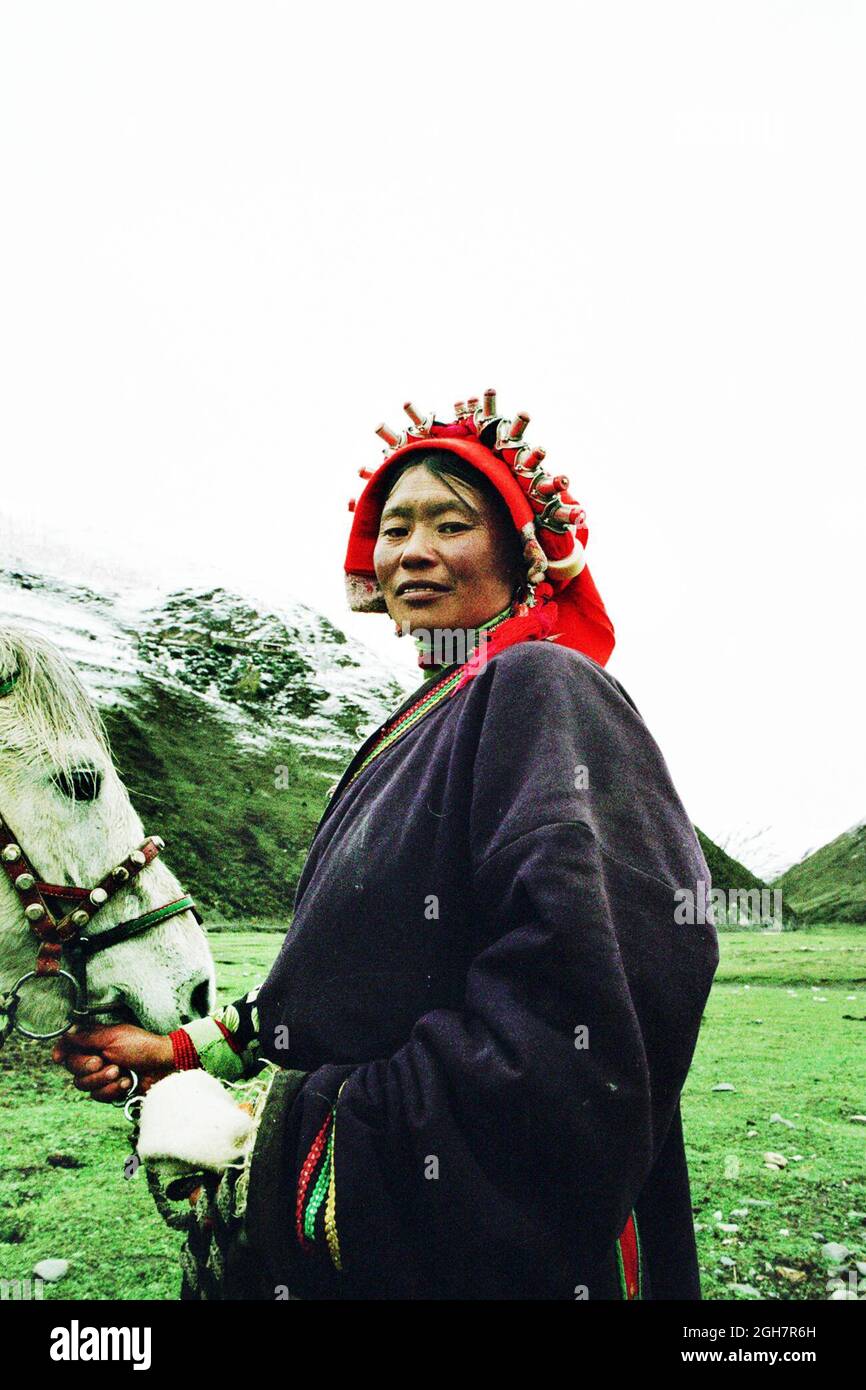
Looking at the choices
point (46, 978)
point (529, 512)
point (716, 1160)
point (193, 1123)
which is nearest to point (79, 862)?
point (46, 978)

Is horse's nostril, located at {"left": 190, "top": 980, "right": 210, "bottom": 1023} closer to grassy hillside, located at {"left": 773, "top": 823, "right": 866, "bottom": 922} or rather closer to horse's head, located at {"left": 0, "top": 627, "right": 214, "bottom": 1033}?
horse's head, located at {"left": 0, "top": 627, "right": 214, "bottom": 1033}

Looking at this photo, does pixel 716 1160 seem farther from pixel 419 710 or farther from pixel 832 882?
pixel 832 882

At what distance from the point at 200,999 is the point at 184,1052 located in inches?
13.3

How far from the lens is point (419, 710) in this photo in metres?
1.70

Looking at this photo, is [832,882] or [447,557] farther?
[832,882]

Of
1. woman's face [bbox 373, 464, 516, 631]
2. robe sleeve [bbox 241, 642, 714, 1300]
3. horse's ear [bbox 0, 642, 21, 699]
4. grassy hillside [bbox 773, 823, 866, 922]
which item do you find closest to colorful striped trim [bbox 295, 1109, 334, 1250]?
robe sleeve [bbox 241, 642, 714, 1300]

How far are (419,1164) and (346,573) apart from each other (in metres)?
1.21

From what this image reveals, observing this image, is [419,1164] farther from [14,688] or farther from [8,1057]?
[8,1057]

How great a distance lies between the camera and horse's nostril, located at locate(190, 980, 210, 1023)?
1928 mm

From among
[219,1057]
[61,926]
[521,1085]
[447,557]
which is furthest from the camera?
[61,926]

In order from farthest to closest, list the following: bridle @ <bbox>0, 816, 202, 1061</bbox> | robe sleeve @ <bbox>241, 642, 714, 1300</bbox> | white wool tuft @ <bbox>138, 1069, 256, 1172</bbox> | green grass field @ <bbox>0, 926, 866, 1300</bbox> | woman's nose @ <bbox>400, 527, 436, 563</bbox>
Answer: green grass field @ <bbox>0, 926, 866, 1300</bbox>
bridle @ <bbox>0, 816, 202, 1061</bbox>
woman's nose @ <bbox>400, 527, 436, 563</bbox>
white wool tuft @ <bbox>138, 1069, 256, 1172</bbox>
robe sleeve @ <bbox>241, 642, 714, 1300</bbox>

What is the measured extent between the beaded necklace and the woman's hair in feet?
0.27

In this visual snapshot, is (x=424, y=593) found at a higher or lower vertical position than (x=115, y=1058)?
higher

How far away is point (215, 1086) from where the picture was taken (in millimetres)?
1419
